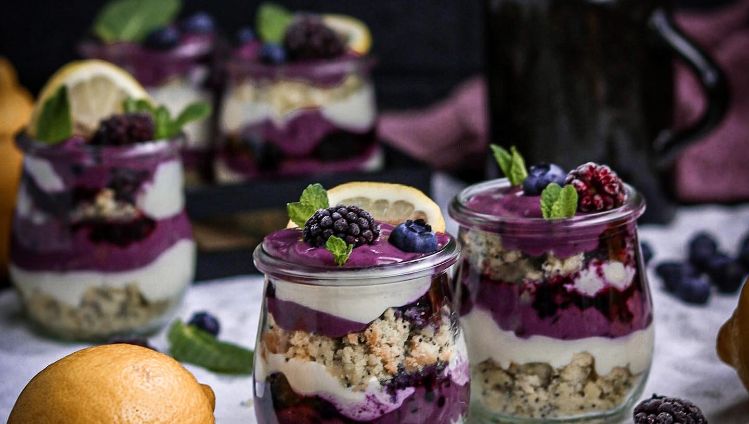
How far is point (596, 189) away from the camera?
1083 millimetres

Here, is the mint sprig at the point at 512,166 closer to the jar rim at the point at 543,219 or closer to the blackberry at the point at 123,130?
the jar rim at the point at 543,219

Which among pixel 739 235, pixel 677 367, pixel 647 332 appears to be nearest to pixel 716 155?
pixel 739 235

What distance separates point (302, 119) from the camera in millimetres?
1672

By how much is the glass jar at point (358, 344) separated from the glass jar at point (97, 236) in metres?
0.45

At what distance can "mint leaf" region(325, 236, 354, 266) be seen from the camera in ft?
3.08

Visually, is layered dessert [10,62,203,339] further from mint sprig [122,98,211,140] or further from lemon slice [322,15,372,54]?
lemon slice [322,15,372,54]

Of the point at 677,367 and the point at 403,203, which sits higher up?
the point at 403,203

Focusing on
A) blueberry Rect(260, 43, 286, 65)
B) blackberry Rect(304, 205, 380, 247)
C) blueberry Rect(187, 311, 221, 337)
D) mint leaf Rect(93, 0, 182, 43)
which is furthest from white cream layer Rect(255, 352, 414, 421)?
mint leaf Rect(93, 0, 182, 43)

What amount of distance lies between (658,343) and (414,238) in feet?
1.86

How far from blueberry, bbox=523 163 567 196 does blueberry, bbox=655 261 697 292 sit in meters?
0.52

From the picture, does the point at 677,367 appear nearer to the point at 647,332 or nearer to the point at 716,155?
the point at 647,332

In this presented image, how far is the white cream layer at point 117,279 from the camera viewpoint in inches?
55.2

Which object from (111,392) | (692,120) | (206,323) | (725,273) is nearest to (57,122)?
(206,323)

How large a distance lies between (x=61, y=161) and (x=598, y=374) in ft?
2.36
